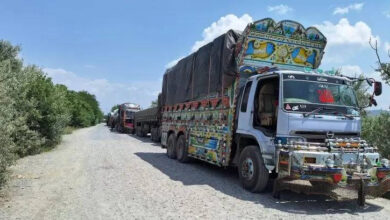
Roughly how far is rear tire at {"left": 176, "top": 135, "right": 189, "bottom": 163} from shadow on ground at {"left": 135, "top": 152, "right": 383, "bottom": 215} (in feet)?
3.63

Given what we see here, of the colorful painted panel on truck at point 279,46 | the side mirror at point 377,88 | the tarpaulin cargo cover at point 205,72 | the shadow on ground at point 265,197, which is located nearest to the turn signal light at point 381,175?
the shadow on ground at point 265,197

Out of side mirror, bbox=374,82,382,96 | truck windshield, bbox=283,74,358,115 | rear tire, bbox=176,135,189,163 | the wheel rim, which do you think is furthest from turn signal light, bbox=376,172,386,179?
rear tire, bbox=176,135,189,163

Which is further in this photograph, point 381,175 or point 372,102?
point 372,102

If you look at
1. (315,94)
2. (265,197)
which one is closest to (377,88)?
(315,94)

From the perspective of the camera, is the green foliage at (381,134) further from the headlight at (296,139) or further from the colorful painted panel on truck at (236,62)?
the headlight at (296,139)

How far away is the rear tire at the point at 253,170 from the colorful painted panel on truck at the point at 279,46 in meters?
2.01

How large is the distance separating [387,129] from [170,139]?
7685mm

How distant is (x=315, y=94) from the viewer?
7.93 meters

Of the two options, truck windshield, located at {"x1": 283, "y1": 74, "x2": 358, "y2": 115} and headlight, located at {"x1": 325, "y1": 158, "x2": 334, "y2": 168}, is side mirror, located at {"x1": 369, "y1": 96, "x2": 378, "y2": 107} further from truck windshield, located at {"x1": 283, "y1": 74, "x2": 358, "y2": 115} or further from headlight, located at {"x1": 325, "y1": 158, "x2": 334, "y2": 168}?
headlight, located at {"x1": 325, "y1": 158, "x2": 334, "y2": 168}

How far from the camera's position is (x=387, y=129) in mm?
10703

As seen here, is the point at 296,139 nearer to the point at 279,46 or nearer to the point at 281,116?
the point at 281,116

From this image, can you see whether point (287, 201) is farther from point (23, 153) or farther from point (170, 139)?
point (23, 153)

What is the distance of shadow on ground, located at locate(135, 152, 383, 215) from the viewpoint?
716cm

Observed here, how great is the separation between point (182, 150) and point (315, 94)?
6274 millimetres
